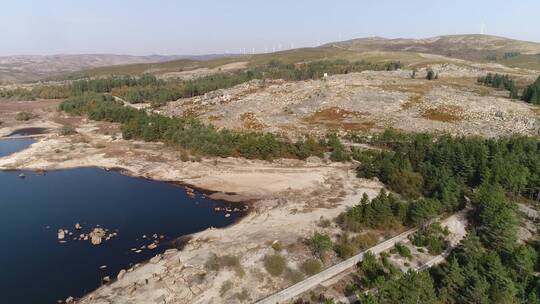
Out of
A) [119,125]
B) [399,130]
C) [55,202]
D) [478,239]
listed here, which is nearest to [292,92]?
[399,130]

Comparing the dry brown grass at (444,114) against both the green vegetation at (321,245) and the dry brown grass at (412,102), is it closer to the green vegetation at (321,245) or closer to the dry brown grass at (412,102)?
the dry brown grass at (412,102)

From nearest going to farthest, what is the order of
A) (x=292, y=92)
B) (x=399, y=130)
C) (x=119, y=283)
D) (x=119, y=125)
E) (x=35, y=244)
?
1. (x=119, y=283)
2. (x=35, y=244)
3. (x=399, y=130)
4. (x=119, y=125)
5. (x=292, y=92)

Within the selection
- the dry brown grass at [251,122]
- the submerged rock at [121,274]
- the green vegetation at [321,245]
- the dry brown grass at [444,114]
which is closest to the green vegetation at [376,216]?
the green vegetation at [321,245]

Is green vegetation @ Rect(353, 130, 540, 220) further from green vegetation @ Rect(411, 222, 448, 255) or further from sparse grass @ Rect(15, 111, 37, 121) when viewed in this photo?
sparse grass @ Rect(15, 111, 37, 121)

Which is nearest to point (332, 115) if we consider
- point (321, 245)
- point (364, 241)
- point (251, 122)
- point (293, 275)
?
point (251, 122)

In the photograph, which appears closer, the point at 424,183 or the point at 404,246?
the point at 404,246

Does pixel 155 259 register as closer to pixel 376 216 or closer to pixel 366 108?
pixel 376 216

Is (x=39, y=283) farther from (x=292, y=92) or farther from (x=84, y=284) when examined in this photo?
(x=292, y=92)
